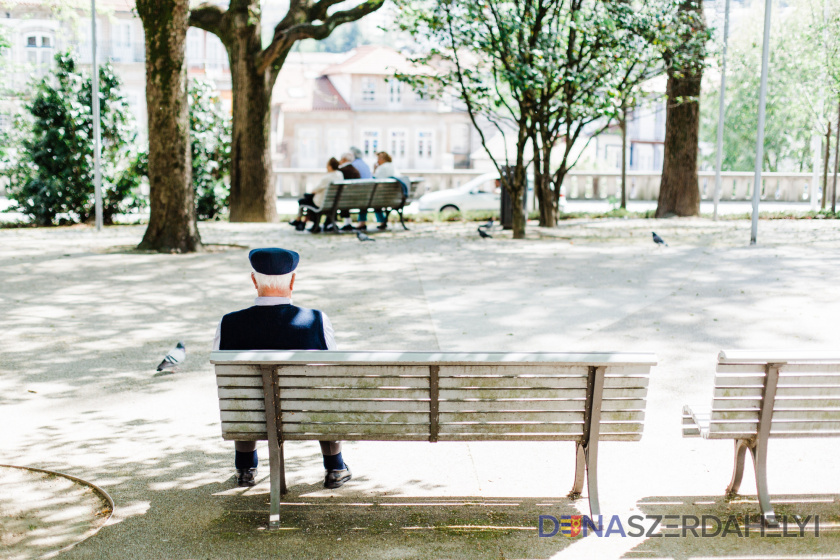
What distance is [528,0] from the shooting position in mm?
15148

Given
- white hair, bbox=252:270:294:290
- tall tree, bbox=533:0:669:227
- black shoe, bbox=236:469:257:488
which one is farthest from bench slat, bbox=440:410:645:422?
tall tree, bbox=533:0:669:227

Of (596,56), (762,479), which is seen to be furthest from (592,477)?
(596,56)

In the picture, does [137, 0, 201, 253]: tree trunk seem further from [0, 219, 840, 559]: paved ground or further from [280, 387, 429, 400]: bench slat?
[280, 387, 429, 400]: bench slat

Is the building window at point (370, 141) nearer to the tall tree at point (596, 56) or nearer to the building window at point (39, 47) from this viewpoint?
the building window at point (39, 47)

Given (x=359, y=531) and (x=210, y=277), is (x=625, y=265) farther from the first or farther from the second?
(x=359, y=531)

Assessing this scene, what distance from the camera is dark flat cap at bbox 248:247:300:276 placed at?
421 cm

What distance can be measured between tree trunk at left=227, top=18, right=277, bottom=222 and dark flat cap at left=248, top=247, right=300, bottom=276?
48.8 feet

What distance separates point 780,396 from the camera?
4.03 metres

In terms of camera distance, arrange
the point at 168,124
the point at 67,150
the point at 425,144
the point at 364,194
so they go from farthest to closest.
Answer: the point at 425,144 < the point at 67,150 < the point at 364,194 < the point at 168,124

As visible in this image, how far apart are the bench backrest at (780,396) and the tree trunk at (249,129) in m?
15.7

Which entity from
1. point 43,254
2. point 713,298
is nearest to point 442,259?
point 713,298

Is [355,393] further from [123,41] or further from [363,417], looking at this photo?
[123,41]

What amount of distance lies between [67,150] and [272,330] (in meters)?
15.6

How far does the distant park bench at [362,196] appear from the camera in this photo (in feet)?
53.7
